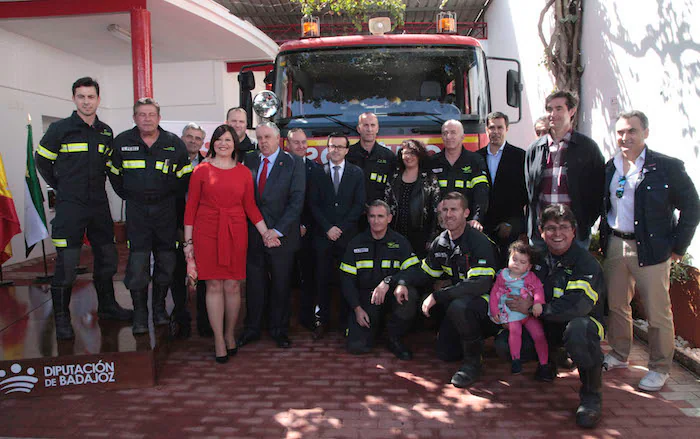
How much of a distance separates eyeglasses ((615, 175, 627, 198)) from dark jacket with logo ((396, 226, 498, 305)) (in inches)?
37.1

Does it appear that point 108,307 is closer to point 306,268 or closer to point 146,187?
point 146,187

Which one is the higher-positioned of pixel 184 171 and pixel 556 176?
pixel 184 171

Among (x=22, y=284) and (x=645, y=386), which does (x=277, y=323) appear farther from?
(x=22, y=284)

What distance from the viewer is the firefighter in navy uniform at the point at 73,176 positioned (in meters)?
3.79

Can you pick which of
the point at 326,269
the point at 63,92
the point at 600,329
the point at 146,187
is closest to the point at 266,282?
the point at 326,269

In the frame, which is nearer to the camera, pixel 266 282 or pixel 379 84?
pixel 266 282

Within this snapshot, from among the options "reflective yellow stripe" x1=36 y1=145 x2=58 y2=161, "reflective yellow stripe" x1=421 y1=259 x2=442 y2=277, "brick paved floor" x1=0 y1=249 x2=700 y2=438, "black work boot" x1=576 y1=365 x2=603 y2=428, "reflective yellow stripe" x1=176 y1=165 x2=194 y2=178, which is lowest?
"brick paved floor" x1=0 y1=249 x2=700 y2=438

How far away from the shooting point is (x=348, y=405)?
135 inches

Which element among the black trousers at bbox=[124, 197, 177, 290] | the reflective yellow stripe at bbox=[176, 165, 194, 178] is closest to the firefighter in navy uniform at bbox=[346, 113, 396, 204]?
the reflective yellow stripe at bbox=[176, 165, 194, 178]

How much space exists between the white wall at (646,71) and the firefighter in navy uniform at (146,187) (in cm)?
431

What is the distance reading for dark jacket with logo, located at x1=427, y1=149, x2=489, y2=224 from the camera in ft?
14.4

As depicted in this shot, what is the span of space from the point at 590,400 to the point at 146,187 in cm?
338

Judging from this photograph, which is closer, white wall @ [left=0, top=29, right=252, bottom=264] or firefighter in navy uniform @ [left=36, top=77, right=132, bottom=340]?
firefighter in navy uniform @ [left=36, top=77, right=132, bottom=340]

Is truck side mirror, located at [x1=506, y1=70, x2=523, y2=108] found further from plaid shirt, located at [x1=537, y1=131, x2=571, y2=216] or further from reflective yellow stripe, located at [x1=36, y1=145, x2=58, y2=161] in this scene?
reflective yellow stripe, located at [x1=36, y1=145, x2=58, y2=161]
